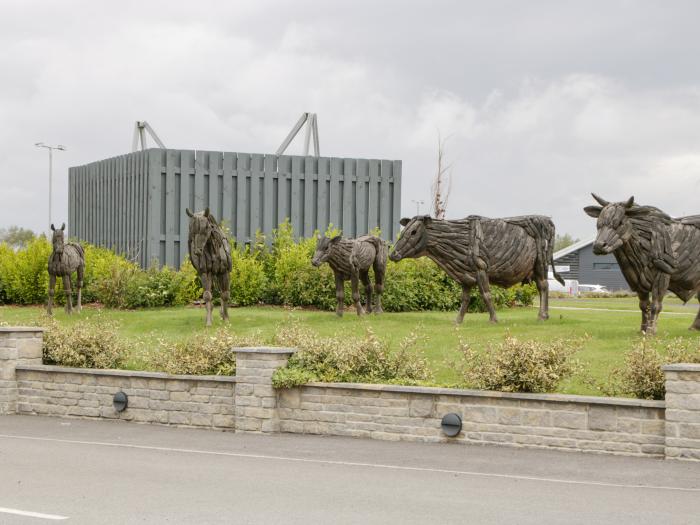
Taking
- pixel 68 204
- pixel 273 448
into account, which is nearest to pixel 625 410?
pixel 273 448

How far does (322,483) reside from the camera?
1091 centimetres

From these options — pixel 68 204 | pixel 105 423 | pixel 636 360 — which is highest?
pixel 68 204

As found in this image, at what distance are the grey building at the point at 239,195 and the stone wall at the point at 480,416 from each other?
72.7 ft

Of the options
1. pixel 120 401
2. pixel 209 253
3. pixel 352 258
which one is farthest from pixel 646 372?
pixel 209 253

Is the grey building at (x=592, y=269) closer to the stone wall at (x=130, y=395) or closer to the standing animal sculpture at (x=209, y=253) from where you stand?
the standing animal sculpture at (x=209, y=253)

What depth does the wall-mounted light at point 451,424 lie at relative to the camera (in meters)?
13.6

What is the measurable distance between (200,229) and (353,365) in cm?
981

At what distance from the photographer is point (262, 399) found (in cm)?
1502

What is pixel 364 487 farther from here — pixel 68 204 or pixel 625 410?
pixel 68 204

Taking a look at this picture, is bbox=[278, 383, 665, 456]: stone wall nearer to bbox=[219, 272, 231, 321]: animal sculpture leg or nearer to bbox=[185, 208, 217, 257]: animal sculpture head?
bbox=[185, 208, 217, 257]: animal sculpture head

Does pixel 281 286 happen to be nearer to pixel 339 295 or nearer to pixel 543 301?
pixel 339 295

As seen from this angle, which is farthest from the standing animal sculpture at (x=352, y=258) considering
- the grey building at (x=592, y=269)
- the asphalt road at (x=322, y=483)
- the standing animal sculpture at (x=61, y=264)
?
the grey building at (x=592, y=269)

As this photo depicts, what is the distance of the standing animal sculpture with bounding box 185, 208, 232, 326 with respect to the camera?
23844 mm

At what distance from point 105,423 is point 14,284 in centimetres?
2012
